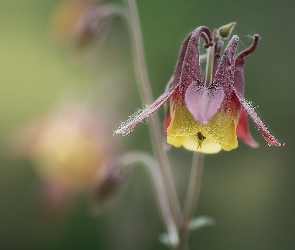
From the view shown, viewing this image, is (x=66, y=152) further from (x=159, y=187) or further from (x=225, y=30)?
(x=225, y=30)

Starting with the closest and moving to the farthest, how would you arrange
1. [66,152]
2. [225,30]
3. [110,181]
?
[225,30] < [110,181] < [66,152]

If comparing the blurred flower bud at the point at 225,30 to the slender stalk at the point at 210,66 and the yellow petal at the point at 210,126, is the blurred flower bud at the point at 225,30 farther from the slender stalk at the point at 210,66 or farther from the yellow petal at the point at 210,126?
the yellow petal at the point at 210,126

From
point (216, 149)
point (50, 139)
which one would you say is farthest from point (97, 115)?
point (216, 149)

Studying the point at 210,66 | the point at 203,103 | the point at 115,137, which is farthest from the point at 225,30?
the point at 115,137

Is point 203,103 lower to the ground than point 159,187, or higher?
higher

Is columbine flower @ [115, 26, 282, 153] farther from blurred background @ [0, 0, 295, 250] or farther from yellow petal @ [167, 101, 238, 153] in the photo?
blurred background @ [0, 0, 295, 250]
